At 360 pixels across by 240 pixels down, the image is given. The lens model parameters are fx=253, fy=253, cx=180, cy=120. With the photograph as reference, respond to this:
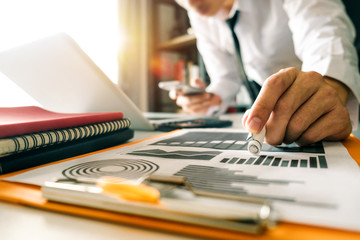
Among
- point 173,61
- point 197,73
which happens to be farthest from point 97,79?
point 173,61

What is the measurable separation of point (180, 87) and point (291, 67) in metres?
0.60

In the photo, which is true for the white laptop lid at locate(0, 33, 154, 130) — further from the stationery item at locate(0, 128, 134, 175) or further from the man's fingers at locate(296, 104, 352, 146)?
the man's fingers at locate(296, 104, 352, 146)

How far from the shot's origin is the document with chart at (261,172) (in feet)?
0.58

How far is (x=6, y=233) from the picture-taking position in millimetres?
168

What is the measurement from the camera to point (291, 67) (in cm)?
40

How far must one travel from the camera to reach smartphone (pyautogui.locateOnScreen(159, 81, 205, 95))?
2.89 feet

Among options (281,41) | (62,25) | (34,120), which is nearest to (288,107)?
(34,120)

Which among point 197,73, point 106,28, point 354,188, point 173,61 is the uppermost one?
point 106,28

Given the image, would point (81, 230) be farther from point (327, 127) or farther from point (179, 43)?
point (179, 43)

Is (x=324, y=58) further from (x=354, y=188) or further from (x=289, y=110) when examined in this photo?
(x=354, y=188)

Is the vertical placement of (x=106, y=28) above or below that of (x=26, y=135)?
above

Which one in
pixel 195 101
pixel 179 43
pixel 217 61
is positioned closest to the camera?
pixel 195 101

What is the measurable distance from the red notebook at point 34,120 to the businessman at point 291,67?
0.25 m

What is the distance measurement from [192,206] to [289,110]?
0.28 metres
